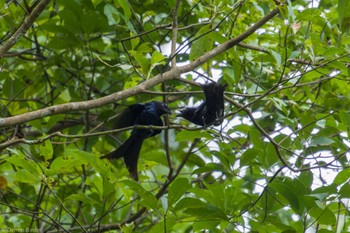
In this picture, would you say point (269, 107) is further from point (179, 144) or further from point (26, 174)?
point (26, 174)

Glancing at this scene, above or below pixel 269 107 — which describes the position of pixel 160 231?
below

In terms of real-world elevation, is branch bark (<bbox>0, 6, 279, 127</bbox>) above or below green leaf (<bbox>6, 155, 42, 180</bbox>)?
above

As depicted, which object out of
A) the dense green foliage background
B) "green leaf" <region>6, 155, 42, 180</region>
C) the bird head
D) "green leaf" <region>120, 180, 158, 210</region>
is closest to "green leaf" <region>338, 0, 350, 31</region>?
the dense green foliage background

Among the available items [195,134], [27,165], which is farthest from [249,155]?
[27,165]

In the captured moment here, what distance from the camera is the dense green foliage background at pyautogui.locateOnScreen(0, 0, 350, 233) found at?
3182mm

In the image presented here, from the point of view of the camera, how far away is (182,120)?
3.93 m

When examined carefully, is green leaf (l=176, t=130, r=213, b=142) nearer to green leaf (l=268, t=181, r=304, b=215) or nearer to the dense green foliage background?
the dense green foliage background

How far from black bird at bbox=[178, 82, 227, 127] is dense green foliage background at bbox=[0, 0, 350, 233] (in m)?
0.06

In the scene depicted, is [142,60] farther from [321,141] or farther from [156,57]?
[321,141]

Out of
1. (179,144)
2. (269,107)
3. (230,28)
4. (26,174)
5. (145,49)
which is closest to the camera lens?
(26,174)

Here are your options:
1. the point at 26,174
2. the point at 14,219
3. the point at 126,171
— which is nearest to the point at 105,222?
the point at 14,219

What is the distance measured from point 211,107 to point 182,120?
0.63 m

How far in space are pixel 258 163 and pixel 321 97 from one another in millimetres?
1098

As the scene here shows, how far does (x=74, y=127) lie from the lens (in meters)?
4.57
